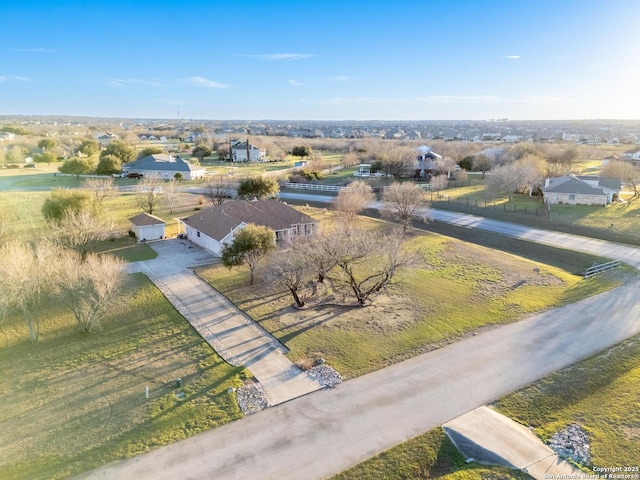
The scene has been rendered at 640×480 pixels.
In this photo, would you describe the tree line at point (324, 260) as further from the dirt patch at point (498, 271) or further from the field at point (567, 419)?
the field at point (567, 419)

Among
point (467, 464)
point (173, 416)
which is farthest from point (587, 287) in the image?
point (173, 416)

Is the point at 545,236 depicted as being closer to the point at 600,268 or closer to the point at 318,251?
the point at 600,268

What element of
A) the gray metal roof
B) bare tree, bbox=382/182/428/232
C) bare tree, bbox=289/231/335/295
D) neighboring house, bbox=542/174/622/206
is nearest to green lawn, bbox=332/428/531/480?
bare tree, bbox=289/231/335/295

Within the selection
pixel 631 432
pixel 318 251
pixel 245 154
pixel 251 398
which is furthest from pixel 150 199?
pixel 245 154

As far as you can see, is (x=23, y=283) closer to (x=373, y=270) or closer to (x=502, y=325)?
(x=373, y=270)

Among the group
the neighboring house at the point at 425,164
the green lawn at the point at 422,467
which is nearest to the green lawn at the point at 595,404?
the green lawn at the point at 422,467
